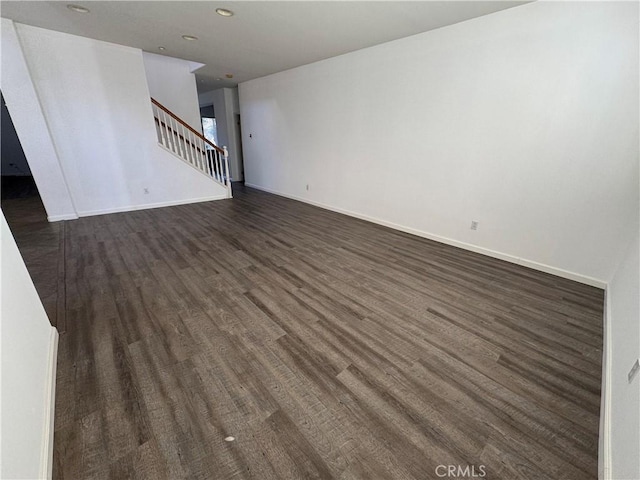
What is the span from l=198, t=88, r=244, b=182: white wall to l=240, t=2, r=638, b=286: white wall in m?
4.03

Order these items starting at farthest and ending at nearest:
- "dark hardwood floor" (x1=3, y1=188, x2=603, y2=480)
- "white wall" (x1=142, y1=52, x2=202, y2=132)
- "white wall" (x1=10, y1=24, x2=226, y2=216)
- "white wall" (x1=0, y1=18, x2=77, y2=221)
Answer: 1. "white wall" (x1=142, y1=52, x2=202, y2=132)
2. "white wall" (x1=10, y1=24, x2=226, y2=216)
3. "white wall" (x1=0, y1=18, x2=77, y2=221)
4. "dark hardwood floor" (x1=3, y1=188, x2=603, y2=480)

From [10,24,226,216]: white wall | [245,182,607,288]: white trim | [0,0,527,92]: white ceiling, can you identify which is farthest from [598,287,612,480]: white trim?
[10,24,226,216]: white wall

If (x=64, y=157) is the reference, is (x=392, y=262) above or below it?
below

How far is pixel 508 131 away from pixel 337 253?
7.80ft

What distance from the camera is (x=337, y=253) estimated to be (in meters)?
3.42

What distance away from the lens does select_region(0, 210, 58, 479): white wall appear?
0.96 m

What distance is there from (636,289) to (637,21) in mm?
2215

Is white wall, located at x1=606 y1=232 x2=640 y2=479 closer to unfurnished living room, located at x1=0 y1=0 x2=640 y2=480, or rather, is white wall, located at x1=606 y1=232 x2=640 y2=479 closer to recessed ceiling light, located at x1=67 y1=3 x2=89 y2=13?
unfurnished living room, located at x1=0 y1=0 x2=640 y2=480

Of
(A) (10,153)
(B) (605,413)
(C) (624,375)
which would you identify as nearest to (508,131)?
(C) (624,375)

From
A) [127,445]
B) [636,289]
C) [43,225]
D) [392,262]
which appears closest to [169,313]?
[127,445]

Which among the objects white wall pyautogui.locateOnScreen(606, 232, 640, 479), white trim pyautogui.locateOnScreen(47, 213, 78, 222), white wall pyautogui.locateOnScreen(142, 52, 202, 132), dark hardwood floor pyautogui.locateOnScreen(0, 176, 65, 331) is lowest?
dark hardwood floor pyautogui.locateOnScreen(0, 176, 65, 331)

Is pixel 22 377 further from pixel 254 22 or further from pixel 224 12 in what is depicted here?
pixel 254 22

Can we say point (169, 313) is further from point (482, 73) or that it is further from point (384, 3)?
point (482, 73)

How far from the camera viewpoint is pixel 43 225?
4234 millimetres
